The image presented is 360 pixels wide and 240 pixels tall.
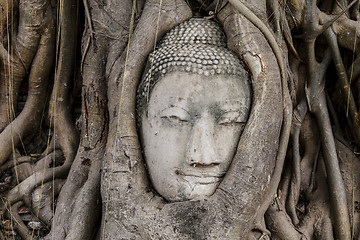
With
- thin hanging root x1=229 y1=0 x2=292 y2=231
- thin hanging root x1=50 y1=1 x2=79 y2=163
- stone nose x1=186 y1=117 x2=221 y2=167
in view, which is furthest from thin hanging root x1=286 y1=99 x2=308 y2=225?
thin hanging root x1=50 y1=1 x2=79 y2=163

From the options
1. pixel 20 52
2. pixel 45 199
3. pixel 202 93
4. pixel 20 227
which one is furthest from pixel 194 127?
pixel 20 52

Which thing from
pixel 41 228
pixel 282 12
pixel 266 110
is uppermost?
pixel 282 12

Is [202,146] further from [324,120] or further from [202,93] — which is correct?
[324,120]

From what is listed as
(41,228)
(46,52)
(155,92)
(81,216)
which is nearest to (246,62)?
(155,92)

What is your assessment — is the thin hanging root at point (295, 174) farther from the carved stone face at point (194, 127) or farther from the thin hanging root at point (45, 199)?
the thin hanging root at point (45, 199)

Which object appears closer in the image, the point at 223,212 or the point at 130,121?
the point at 223,212

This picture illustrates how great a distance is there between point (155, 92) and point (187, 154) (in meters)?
0.36

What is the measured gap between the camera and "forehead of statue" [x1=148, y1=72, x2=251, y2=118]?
6.83 feet

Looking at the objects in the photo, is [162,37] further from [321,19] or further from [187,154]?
[321,19]

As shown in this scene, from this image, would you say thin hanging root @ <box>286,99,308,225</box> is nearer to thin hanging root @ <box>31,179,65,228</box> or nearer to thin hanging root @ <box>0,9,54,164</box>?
thin hanging root @ <box>31,179,65,228</box>

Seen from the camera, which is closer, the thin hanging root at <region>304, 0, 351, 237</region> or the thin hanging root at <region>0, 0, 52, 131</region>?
the thin hanging root at <region>304, 0, 351, 237</region>

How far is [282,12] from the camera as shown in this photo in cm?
247

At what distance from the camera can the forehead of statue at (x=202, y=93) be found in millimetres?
2082

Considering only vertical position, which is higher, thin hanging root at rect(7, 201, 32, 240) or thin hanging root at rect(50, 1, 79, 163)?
thin hanging root at rect(50, 1, 79, 163)
